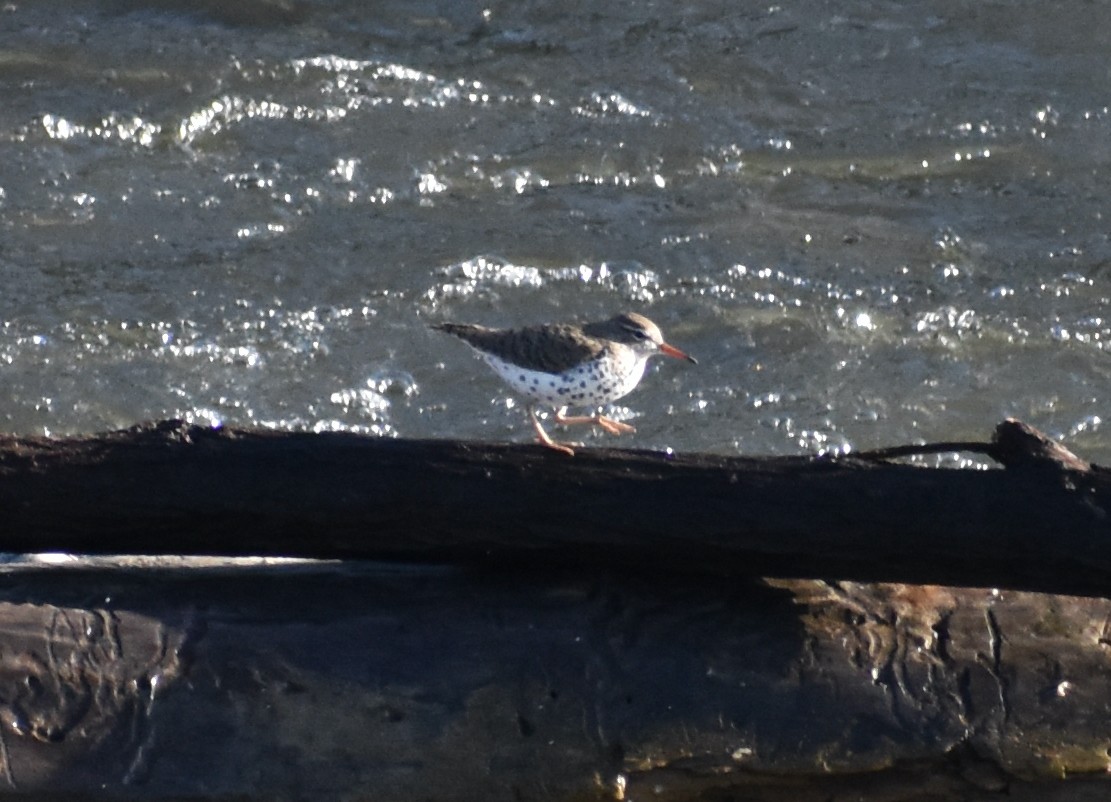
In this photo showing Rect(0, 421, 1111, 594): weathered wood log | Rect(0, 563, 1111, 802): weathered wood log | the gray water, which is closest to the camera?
Rect(0, 421, 1111, 594): weathered wood log

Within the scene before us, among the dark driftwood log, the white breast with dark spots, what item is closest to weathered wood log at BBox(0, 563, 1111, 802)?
the dark driftwood log

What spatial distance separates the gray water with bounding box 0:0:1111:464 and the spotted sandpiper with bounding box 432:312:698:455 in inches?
69.5

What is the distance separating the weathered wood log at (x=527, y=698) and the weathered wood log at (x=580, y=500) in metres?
0.25

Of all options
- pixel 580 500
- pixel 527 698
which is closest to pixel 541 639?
pixel 527 698

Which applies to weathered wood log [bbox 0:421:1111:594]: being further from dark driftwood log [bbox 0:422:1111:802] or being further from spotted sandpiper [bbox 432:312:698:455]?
spotted sandpiper [bbox 432:312:698:455]

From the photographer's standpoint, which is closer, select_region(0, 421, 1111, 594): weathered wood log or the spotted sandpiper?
select_region(0, 421, 1111, 594): weathered wood log

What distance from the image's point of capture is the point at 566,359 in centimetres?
685

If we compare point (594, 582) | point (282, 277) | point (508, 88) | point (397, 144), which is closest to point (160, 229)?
point (282, 277)

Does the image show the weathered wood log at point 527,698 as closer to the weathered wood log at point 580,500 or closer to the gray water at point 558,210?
the weathered wood log at point 580,500

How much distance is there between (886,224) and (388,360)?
141 inches

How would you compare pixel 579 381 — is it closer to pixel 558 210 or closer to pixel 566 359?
pixel 566 359

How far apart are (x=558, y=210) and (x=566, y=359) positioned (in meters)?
4.45

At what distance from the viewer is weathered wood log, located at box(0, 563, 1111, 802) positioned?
550 centimetres

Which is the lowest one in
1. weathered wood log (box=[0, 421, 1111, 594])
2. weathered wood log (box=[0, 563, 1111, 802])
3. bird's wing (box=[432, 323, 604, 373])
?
weathered wood log (box=[0, 563, 1111, 802])
